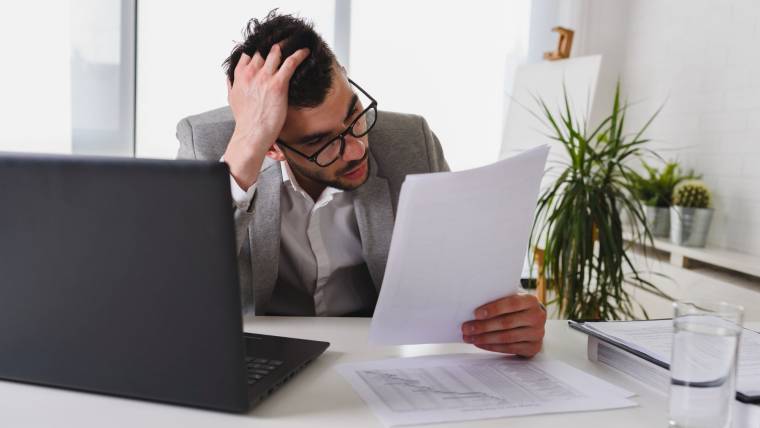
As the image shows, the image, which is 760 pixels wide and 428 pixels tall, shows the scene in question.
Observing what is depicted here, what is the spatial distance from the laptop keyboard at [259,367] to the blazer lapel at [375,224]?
0.59 m

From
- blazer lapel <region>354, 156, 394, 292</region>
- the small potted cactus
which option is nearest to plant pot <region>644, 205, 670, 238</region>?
the small potted cactus

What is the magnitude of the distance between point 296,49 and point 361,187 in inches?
13.3

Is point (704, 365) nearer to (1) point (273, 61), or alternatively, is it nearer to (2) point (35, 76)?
(1) point (273, 61)

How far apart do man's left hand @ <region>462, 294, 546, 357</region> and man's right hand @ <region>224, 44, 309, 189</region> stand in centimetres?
51

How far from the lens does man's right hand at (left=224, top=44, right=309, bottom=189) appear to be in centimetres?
122

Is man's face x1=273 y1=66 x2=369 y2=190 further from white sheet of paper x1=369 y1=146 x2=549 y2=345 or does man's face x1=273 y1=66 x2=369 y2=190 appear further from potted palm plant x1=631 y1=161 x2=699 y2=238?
potted palm plant x1=631 y1=161 x2=699 y2=238

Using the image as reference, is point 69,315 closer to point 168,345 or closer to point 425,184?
point 168,345

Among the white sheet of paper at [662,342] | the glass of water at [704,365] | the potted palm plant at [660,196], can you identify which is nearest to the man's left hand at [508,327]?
the white sheet of paper at [662,342]

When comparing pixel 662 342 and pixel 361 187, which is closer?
pixel 662 342

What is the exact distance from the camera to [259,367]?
0.84 metres

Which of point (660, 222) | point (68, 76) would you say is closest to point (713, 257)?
point (660, 222)

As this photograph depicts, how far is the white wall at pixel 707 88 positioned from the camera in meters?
2.51

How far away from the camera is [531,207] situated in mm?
877

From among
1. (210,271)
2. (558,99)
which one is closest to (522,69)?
(558,99)
